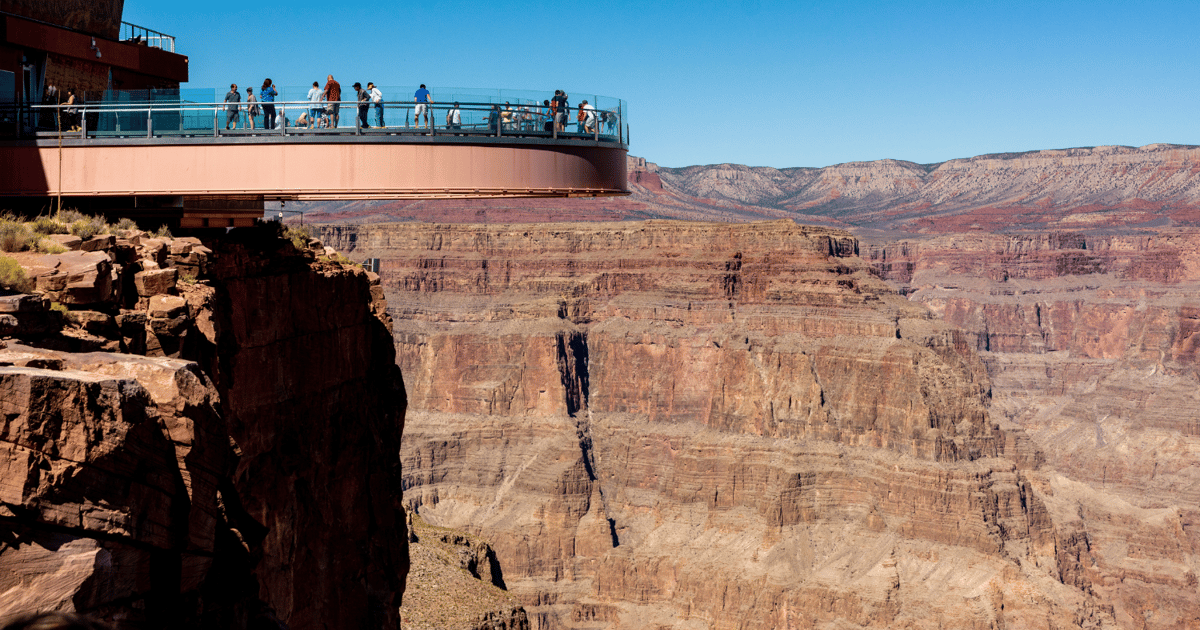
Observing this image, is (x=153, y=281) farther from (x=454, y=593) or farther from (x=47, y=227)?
(x=454, y=593)

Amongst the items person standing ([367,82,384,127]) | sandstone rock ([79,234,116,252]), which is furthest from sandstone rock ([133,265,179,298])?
person standing ([367,82,384,127])

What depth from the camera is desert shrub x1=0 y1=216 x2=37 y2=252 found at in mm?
16938

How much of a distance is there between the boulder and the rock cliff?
0.08 ft

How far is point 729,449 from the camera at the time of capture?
108 m

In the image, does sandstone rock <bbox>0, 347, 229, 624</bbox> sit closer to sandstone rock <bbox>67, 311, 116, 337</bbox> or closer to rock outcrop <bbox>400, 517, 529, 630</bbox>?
sandstone rock <bbox>67, 311, 116, 337</bbox>

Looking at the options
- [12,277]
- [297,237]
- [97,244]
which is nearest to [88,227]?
[97,244]

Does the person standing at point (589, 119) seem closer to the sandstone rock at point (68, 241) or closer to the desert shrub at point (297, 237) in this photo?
the desert shrub at point (297, 237)

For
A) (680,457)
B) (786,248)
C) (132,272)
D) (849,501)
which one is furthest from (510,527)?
(132,272)

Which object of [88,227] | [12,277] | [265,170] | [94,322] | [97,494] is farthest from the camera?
[265,170]

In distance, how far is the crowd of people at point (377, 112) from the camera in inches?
922

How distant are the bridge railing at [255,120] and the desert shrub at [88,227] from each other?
251 cm

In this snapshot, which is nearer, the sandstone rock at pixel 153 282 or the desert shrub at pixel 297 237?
the sandstone rock at pixel 153 282

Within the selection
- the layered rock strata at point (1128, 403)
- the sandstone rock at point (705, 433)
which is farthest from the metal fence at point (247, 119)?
the layered rock strata at point (1128, 403)

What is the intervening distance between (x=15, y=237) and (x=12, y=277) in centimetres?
230
